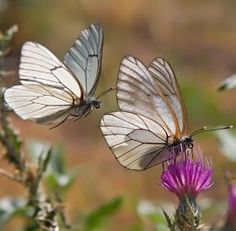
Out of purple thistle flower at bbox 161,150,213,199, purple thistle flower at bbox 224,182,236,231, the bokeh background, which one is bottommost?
purple thistle flower at bbox 224,182,236,231

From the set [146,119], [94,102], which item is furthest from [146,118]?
[94,102]

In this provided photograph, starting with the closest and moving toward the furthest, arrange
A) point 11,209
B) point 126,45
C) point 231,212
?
point 231,212 → point 11,209 → point 126,45

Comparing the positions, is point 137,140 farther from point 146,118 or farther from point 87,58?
point 87,58

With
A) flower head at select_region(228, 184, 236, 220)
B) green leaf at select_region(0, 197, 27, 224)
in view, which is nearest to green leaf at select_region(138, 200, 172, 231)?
flower head at select_region(228, 184, 236, 220)

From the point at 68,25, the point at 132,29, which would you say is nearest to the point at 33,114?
the point at 68,25

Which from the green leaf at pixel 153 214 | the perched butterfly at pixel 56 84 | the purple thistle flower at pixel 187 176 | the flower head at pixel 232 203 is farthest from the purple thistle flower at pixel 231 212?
the perched butterfly at pixel 56 84

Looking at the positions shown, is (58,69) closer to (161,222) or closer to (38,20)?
(161,222)

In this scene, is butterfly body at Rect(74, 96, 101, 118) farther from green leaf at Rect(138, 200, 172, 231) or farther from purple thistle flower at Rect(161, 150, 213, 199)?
green leaf at Rect(138, 200, 172, 231)
